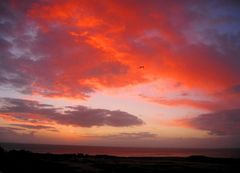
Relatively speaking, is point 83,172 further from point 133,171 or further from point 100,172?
point 133,171

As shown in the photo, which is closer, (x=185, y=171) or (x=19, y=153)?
(x=185, y=171)

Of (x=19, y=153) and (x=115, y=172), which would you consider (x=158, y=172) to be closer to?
(x=115, y=172)

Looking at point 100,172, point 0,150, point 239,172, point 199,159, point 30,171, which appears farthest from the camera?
point 199,159

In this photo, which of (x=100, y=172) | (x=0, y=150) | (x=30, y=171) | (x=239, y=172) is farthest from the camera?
(x=0, y=150)

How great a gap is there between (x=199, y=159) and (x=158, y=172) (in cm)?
2907

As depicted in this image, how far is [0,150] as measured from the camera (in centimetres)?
5569

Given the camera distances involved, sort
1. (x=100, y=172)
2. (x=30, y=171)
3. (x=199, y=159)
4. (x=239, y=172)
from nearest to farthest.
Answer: (x=30, y=171) < (x=100, y=172) < (x=239, y=172) < (x=199, y=159)

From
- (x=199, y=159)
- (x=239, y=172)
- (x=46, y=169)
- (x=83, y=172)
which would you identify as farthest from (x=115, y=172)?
(x=199, y=159)

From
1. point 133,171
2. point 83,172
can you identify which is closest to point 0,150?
point 83,172

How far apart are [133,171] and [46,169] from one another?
41.4ft

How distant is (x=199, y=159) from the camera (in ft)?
214

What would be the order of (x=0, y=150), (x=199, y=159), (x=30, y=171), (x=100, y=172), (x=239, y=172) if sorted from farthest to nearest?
1. (x=199, y=159)
2. (x=0, y=150)
3. (x=239, y=172)
4. (x=100, y=172)
5. (x=30, y=171)

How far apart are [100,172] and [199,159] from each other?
35375 mm

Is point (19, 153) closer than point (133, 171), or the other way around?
point (133, 171)
